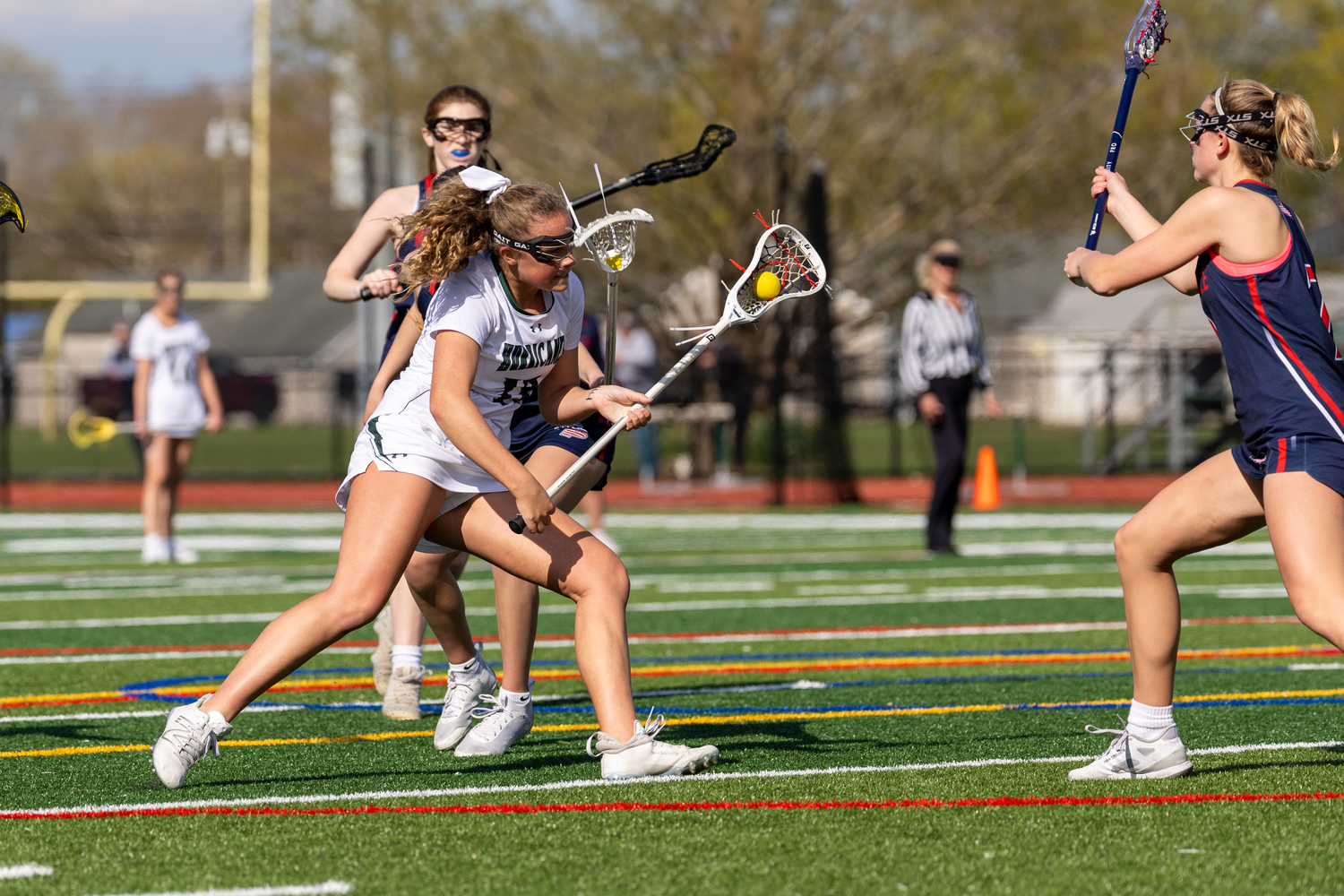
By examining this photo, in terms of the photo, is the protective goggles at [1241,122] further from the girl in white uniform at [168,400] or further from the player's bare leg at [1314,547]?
the girl in white uniform at [168,400]

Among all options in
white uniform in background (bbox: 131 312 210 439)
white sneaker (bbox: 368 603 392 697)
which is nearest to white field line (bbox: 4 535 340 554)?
white uniform in background (bbox: 131 312 210 439)

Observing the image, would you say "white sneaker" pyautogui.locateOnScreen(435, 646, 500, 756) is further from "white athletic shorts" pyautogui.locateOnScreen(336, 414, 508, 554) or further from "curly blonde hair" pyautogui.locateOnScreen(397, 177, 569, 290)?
"curly blonde hair" pyautogui.locateOnScreen(397, 177, 569, 290)

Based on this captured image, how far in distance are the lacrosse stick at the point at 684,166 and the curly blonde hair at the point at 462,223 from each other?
39.6 inches

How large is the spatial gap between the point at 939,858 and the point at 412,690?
2801 mm

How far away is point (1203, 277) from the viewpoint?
15.5 feet

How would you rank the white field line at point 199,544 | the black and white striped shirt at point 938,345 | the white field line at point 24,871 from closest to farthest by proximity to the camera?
the white field line at point 24,871 → the black and white striped shirt at point 938,345 → the white field line at point 199,544

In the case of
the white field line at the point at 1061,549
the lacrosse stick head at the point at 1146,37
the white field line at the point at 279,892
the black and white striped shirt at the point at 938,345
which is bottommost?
the white field line at the point at 1061,549

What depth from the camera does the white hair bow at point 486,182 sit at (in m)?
5.04

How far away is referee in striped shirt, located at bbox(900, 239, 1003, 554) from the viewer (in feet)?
40.2

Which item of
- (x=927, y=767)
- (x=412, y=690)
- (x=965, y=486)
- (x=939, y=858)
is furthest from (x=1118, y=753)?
(x=965, y=486)

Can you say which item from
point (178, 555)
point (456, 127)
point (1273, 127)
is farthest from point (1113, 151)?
point (178, 555)

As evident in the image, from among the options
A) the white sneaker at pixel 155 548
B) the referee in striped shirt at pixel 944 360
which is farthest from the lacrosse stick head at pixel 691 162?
the white sneaker at pixel 155 548

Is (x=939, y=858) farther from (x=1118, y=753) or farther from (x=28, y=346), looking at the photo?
(x=28, y=346)

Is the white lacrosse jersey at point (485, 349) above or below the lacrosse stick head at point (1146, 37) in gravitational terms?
below
